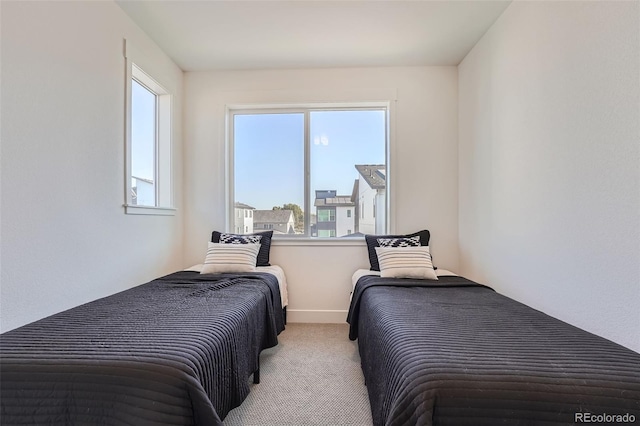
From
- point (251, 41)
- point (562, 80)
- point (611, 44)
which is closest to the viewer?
point (611, 44)

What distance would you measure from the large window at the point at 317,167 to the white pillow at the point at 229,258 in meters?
0.58

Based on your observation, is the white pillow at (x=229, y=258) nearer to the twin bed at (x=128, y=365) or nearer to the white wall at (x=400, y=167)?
the white wall at (x=400, y=167)

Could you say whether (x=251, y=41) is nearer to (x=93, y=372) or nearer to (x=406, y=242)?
(x=406, y=242)

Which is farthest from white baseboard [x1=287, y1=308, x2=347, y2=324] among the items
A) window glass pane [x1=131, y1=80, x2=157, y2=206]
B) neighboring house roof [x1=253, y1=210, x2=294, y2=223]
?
window glass pane [x1=131, y1=80, x2=157, y2=206]

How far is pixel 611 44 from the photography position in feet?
4.21

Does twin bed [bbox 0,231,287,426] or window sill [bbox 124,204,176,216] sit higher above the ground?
window sill [bbox 124,204,176,216]

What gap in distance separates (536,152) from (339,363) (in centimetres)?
191

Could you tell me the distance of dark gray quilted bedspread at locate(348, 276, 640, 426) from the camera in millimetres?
874

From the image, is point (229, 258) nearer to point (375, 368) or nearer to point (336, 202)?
point (336, 202)

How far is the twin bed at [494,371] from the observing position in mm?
873

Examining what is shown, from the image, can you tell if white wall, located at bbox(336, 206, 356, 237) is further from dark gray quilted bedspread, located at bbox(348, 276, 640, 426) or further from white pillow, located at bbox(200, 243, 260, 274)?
dark gray quilted bedspread, located at bbox(348, 276, 640, 426)

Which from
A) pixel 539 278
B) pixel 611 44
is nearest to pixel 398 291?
pixel 539 278

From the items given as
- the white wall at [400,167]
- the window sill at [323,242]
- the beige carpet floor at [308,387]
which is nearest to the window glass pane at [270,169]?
the window sill at [323,242]

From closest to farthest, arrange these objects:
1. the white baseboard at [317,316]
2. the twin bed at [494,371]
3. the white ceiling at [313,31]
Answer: the twin bed at [494,371] → the white ceiling at [313,31] → the white baseboard at [317,316]
